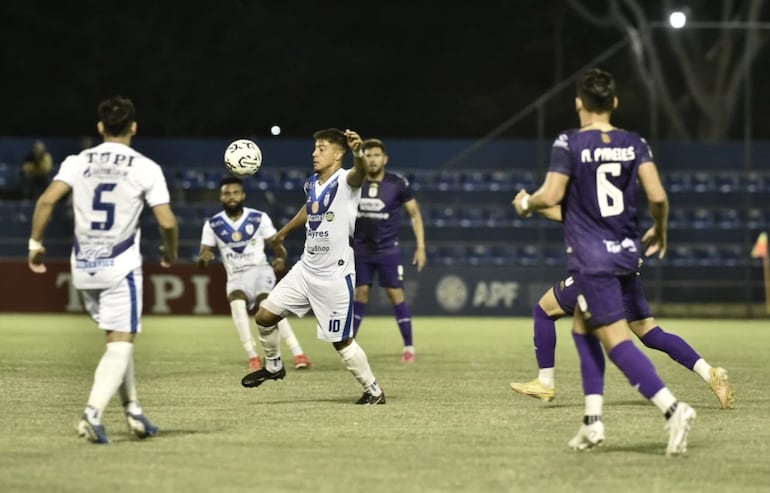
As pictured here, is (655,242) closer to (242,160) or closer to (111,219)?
(111,219)

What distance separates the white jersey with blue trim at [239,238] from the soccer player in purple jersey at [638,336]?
4.06 metres

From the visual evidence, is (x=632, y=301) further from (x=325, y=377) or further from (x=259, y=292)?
(x=259, y=292)

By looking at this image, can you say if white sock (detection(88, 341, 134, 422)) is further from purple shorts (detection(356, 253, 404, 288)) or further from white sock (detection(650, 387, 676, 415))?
purple shorts (detection(356, 253, 404, 288))

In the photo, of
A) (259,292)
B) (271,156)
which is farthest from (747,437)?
(271,156)

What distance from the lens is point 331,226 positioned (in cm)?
1058

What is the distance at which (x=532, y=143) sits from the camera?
88.3 ft

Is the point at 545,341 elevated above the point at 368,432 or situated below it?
above

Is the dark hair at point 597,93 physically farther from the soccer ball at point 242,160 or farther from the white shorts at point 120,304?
the soccer ball at point 242,160

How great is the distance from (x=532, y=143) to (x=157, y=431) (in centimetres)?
1907

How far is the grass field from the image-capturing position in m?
6.96

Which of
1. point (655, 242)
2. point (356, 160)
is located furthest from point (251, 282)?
point (655, 242)

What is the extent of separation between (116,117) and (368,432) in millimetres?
2392

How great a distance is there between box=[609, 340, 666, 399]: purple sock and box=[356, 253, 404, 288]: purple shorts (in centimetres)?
707

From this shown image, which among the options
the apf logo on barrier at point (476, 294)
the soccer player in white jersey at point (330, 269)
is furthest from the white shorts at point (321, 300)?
the apf logo on barrier at point (476, 294)
